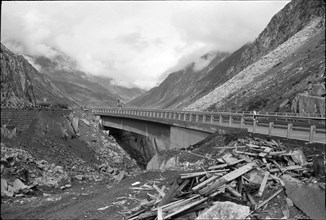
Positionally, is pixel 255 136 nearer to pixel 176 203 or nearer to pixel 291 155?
pixel 291 155

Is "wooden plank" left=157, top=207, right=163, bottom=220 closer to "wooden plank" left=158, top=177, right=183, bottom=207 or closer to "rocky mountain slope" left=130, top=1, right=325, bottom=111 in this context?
"wooden plank" left=158, top=177, right=183, bottom=207

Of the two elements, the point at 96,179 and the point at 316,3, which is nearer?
the point at 96,179

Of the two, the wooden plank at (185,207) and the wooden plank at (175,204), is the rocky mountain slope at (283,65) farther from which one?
the wooden plank at (185,207)

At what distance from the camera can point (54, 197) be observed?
577 inches

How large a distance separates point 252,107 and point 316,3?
205ft

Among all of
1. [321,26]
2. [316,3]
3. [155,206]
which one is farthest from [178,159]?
[316,3]

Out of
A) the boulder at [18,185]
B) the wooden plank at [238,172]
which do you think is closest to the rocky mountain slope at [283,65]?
the wooden plank at [238,172]

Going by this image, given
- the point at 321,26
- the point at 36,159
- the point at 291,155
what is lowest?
the point at 36,159

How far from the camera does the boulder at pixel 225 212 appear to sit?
883 centimetres

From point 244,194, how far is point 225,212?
1.69 metres

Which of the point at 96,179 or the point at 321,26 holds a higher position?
the point at 321,26

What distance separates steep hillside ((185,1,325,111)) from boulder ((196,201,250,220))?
41175 millimetres

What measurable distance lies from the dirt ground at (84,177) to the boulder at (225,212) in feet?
2.44

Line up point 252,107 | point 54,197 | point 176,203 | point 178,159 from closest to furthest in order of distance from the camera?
point 176,203 → point 54,197 → point 178,159 → point 252,107
